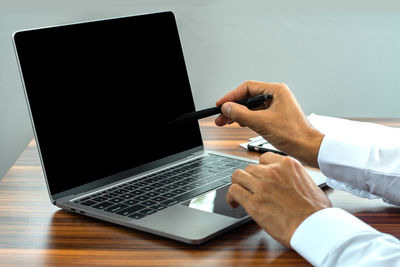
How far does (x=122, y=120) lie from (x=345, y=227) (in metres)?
0.54

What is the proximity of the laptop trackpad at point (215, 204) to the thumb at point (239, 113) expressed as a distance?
0.16 metres

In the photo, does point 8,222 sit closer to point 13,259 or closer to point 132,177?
point 13,259

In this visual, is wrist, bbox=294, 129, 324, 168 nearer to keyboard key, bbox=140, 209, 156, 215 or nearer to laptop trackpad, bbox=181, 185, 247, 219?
laptop trackpad, bbox=181, 185, 247, 219

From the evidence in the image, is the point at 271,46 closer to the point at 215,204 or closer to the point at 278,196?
the point at 215,204

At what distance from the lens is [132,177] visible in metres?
1.13

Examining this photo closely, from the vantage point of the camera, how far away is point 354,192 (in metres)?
1.07

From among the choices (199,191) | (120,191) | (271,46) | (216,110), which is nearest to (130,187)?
(120,191)

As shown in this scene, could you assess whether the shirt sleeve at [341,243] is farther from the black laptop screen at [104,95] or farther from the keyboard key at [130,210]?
the black laptop screen at [104,95]

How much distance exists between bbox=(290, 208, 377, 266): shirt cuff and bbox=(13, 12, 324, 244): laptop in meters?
0.14

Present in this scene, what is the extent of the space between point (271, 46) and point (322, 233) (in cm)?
196

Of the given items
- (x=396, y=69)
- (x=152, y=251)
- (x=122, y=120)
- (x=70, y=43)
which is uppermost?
(x=70, y=43)

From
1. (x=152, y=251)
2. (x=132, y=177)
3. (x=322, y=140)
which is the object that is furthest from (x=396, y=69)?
(x=152, y=251)

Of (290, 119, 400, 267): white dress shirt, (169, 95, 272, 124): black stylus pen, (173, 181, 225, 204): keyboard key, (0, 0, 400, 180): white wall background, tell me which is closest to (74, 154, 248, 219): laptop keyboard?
(173, 181, 225, 204): keyboard key

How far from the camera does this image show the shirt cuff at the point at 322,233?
0.78 meters
